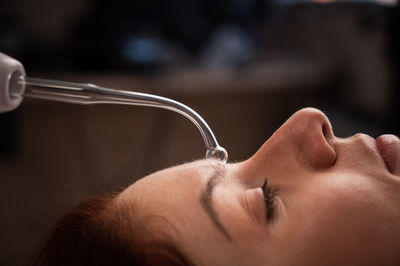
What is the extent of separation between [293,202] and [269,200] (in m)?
0.03

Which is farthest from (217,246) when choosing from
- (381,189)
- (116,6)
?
(116,6)

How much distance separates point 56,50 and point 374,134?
1.18 m

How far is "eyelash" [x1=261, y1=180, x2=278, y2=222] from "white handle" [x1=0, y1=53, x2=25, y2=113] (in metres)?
0.37

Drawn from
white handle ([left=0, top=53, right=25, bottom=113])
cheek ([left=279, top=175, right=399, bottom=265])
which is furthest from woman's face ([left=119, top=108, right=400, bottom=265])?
white handle ([left=0, top=53, right=25, bottom=113])

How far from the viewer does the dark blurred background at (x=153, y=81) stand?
169 centimetres

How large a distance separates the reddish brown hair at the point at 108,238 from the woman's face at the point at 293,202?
18mm

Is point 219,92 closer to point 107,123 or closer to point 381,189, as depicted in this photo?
point 107,123

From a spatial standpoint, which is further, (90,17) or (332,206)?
(90,17)

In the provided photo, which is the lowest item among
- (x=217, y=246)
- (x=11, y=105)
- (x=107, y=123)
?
(x=107, y=123)

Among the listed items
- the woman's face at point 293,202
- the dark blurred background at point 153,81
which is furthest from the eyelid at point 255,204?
the dark blurred background at point 153,81

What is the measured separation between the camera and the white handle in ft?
2.02

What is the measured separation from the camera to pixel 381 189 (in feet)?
1.82

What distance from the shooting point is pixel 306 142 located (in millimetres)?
623

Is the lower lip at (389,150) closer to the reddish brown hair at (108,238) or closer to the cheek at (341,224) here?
the cheek at (341,224)
